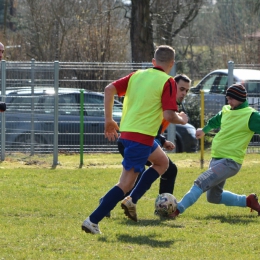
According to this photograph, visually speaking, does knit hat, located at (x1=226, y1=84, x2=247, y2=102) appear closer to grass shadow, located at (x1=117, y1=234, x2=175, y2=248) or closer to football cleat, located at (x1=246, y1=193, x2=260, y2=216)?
football cleat, located at (x1=246, y1=193, x2=260, y2=216)

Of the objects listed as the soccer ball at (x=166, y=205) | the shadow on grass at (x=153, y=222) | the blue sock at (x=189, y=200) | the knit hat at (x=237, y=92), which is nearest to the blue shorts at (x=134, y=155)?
the shadow on grass at (x=153, y=222)

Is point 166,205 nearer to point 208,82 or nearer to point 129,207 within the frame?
point 129,207

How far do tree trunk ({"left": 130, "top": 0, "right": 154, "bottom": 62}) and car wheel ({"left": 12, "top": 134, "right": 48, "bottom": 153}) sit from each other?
767 centimetres

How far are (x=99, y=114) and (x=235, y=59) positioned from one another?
60.0ft

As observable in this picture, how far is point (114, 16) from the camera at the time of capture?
90.8 ft

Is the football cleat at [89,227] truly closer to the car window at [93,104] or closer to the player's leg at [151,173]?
the player's leg at [151,173]

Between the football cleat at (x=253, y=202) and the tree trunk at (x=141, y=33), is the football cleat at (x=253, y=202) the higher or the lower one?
the lower one

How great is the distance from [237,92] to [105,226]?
2.20 metres

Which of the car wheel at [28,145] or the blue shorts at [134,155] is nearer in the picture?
the blue shorts at [134,155]

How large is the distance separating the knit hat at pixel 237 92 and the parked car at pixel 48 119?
24.5ft

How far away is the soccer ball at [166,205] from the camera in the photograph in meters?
8.28

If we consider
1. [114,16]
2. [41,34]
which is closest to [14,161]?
[114,16]

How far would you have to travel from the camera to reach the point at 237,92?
8.47m

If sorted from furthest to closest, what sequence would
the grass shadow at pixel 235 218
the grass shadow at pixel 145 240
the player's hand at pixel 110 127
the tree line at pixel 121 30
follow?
the tree line at pixel 121 30
the grass shadow at pixel 235 218
the player's hand at pixel 110 127
the grass shadow at pixel 145 240
